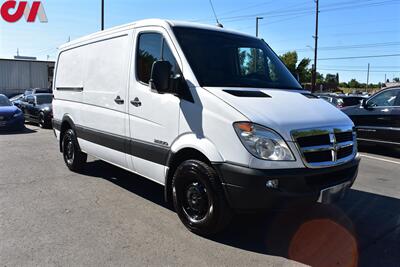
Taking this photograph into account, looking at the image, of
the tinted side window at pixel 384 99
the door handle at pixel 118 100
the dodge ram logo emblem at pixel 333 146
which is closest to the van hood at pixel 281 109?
the dodge ram logo emblem at pixel 333 146

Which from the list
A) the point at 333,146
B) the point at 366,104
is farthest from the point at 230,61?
the point at 366,104

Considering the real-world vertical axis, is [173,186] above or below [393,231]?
above

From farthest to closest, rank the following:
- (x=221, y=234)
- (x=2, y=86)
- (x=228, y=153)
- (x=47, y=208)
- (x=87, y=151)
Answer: (x=2, y=86)
(x=87, y=151)
(x=47, y=208)
(x=221, y=234)
(x=228, y=153)

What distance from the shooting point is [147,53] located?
16.8 feet

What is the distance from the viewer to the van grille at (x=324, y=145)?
12.7 ft

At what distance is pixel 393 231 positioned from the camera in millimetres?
4645

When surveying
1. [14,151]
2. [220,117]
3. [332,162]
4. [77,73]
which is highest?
[77,73]

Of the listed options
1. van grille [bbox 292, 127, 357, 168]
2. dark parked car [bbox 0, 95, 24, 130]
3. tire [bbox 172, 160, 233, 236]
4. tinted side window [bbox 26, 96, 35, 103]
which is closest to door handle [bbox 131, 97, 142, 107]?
tire [bbox 172, 160, 233, 236]

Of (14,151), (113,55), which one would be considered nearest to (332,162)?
(113,55)

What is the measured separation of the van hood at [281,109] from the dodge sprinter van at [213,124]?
0.05ft

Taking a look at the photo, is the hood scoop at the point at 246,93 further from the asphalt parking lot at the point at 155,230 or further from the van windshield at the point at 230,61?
the asphalt parking lot at the point at 155,230

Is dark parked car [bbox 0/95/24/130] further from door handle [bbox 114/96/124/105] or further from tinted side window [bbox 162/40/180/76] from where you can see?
tinted side window [bbox 162/40/180/76]

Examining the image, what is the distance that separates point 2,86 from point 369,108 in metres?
32.2

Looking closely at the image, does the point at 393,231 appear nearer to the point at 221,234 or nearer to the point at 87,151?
the point at 221,234
